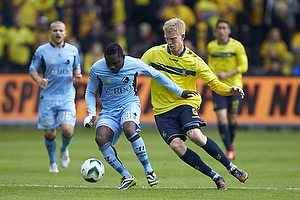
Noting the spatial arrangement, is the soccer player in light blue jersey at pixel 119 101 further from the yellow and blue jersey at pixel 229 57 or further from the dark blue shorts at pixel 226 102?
the yellow and blue jersey at pixel 229 57

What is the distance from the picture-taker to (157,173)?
10648 millimetres

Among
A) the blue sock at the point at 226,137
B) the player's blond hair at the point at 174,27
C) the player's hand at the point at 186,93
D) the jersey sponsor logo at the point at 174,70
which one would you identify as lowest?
the blue sock at the point at 226,137

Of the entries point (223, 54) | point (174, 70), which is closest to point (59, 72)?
point (174, 70)

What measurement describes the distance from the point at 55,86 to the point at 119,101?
2607mm

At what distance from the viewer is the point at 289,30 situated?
2153 centimetres

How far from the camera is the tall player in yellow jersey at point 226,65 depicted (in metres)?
12.8

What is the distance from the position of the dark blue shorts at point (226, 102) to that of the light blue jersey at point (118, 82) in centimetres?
434

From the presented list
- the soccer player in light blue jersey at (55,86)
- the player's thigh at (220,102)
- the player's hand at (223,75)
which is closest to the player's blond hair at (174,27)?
the soccer player in light blue jersey at (55,86)

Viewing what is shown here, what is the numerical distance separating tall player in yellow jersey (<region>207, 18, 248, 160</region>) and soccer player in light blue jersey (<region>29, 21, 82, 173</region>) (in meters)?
3.32

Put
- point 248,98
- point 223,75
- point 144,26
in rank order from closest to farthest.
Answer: point 223,75 < point 248,98 < point 144,26

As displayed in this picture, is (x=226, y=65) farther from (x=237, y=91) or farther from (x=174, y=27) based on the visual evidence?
(x=237, y=91)

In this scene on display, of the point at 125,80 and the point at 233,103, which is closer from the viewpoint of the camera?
the point at 125,80

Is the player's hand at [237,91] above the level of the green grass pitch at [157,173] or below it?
above

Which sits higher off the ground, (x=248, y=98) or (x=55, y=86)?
(x=55, y=86)
